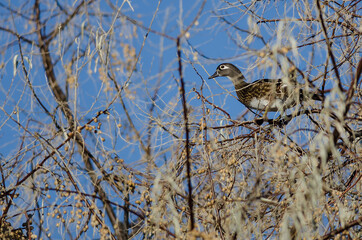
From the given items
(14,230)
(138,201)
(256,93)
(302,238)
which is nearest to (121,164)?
(138,201)

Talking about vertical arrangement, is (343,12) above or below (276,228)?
above

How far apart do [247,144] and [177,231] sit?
1.12 m

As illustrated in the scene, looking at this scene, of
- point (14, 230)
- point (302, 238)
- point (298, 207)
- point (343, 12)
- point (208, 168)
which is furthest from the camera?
point (343, 12)

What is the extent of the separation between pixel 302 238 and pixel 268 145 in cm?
77

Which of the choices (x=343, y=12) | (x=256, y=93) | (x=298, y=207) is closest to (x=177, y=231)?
(x=298, y=207)

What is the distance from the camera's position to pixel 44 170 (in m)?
3.25

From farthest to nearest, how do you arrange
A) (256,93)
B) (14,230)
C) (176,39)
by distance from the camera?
(256,93) → (14,230) → (176,39)

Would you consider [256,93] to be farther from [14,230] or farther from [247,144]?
[14,230]

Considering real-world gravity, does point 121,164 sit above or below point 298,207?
above

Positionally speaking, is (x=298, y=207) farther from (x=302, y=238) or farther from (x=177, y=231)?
(x=177, y=231)

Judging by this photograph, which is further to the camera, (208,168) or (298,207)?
(208,168)

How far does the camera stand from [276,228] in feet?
9.59

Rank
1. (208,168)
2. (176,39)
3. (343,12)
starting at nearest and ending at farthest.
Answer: (176,39) < (208,168) < (343,12)


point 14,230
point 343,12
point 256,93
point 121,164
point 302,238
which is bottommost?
point 302,238
